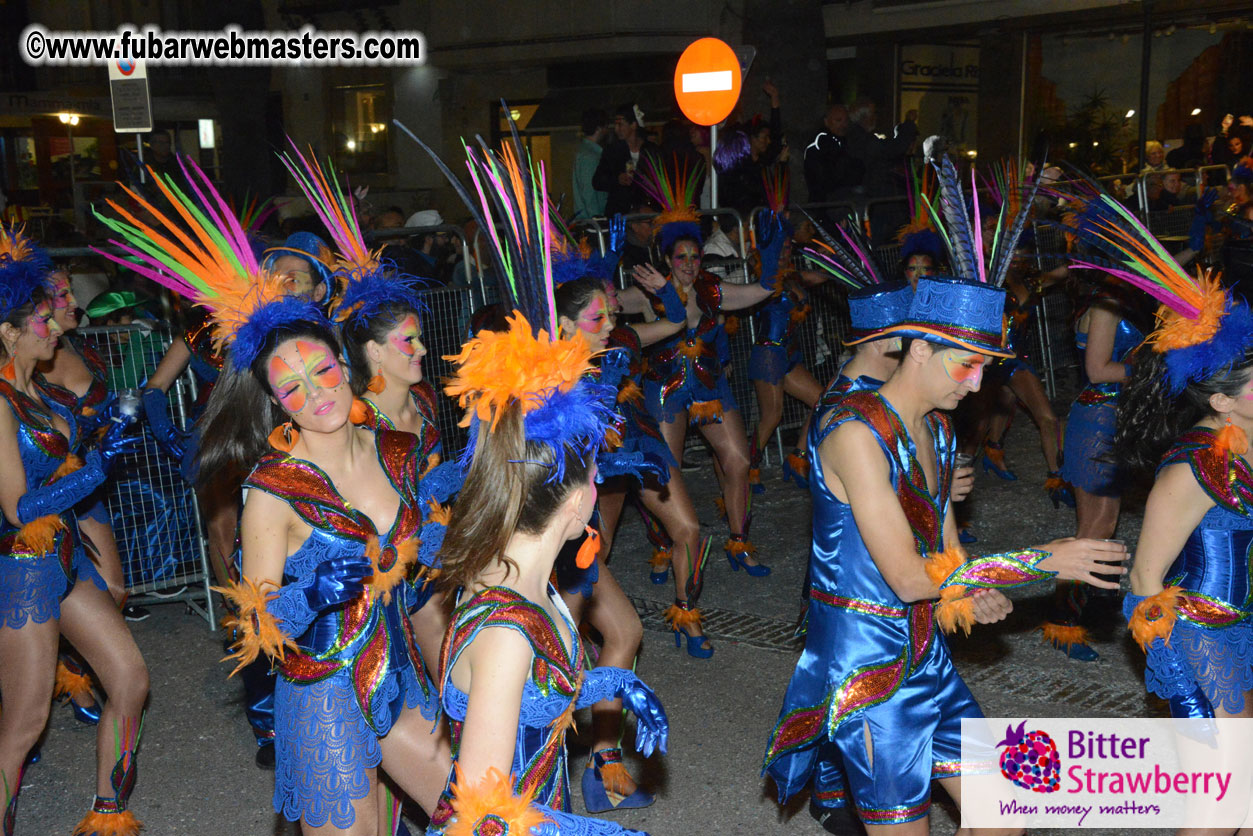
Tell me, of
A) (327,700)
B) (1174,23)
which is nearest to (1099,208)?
(327,700)

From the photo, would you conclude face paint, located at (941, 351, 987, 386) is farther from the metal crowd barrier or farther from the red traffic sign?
the red traffic sign

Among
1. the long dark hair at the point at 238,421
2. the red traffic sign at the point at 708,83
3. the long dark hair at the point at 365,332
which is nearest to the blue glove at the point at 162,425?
the long dark hair at the point at 365,332

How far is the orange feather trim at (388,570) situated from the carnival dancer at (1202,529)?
7.11ft

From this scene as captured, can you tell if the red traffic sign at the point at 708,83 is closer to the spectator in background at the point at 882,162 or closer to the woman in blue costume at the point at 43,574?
the spectator in background at the point at 882,162

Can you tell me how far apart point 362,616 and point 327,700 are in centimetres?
25

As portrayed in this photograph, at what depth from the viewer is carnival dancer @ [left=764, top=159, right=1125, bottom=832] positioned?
312cm

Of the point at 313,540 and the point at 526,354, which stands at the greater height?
the point at 526,354

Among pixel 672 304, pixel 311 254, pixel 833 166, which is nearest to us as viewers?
pixel 311 254

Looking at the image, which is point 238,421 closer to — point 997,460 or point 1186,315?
point 1186,315

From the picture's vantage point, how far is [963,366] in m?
3.17

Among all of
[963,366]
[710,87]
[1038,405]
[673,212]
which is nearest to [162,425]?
[673,212]

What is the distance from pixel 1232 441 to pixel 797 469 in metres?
5.14

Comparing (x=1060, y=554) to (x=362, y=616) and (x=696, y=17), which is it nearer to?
(x=362, y=616)

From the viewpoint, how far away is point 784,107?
38.5 feet
